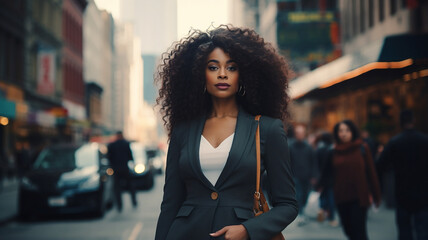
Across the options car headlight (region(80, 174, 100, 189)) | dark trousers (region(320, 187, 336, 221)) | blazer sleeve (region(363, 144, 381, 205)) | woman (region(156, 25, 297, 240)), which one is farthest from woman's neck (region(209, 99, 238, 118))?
car headlight (region(80, 174, 100, 189))

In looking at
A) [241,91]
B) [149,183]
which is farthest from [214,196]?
[149,183]

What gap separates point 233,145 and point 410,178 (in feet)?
13.8

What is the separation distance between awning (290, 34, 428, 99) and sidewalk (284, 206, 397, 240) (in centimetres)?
233

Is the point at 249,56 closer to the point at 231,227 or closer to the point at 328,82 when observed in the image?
the point at 231,227

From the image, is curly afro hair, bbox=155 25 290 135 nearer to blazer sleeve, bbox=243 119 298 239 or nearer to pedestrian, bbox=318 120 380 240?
blazer sleeve, bbox=243 119 298 239

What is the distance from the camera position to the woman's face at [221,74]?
3113mm

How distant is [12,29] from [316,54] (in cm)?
1529

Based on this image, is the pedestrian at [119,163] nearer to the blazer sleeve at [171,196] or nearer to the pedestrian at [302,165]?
the pedestrian at [302,165]

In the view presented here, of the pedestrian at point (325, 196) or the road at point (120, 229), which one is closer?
the road at point (120, 229)

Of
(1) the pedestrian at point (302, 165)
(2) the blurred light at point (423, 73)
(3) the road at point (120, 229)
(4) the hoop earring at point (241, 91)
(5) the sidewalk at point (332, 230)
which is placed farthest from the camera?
(2) the blurred light at point (423, 73)

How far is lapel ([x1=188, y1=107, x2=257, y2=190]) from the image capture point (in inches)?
112

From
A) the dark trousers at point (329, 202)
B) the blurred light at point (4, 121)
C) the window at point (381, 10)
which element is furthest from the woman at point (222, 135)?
the blurred light at point (4, 121)

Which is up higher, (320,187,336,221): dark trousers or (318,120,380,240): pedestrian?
(318,120,380,240): pedestrian

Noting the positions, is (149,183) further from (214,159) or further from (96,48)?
(96,48)
